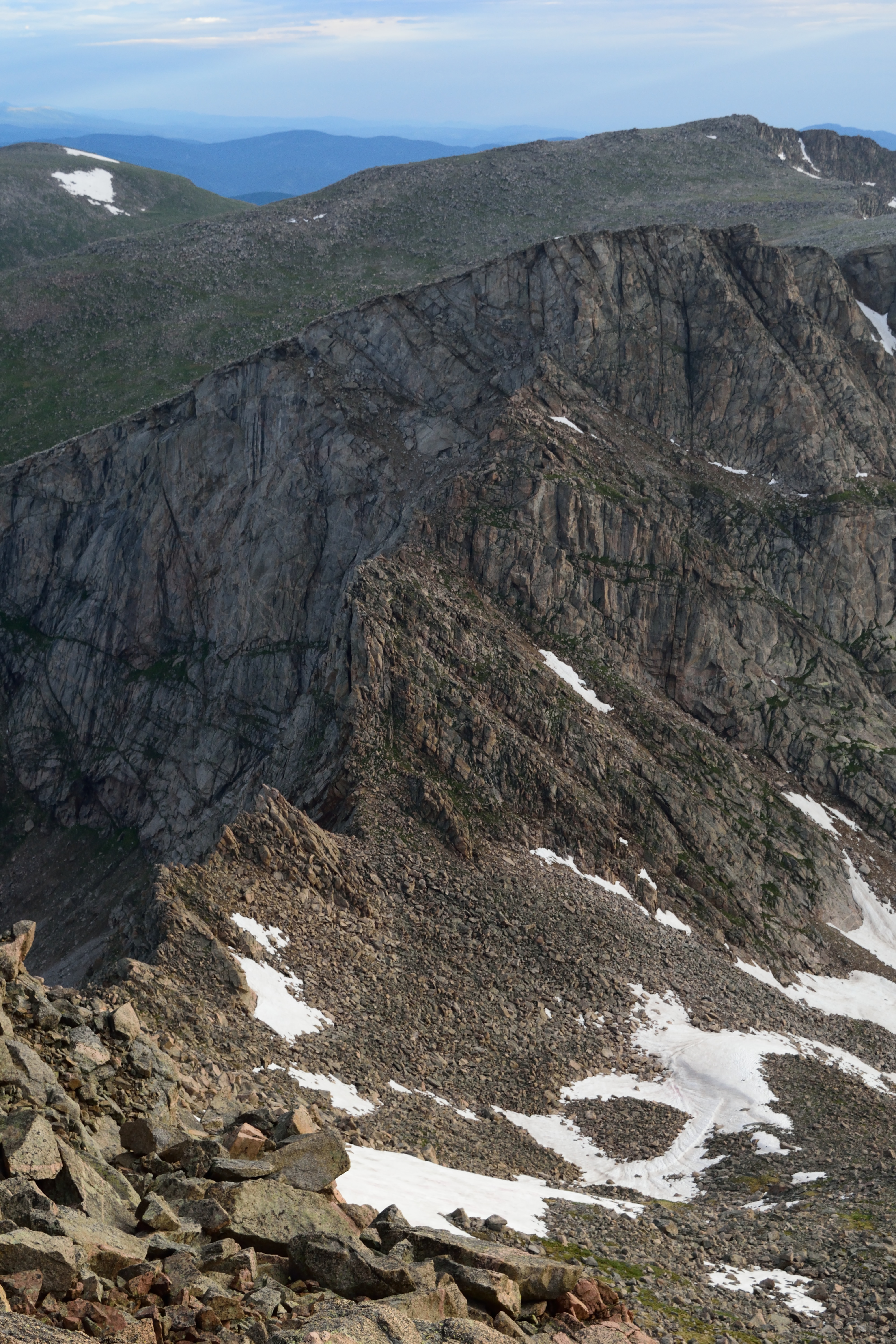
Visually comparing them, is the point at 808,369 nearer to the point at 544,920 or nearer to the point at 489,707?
the point at 489,707

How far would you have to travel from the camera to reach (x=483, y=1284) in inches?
765

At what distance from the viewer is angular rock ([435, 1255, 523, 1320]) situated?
19484 millimetres

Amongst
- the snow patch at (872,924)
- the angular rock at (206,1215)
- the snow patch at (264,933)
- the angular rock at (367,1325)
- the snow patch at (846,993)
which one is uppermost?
the angular rock at (367,1325)

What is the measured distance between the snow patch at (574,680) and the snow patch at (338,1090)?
39.8 metres

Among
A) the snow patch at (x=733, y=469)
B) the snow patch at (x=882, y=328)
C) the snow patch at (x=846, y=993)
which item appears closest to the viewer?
the snow patch at (x=846, y=993)

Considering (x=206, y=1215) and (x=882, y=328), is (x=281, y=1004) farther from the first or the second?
(x=882, y=328)

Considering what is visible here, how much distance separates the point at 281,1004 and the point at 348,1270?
72.1ft

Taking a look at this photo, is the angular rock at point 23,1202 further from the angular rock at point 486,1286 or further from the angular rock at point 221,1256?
the angular rock at point 486,1286

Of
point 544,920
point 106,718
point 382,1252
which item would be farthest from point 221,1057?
point 106,718

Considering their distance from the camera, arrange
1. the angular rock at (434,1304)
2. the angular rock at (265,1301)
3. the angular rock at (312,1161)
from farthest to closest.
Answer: the angular rock at (312,1161) → the angular rock at (434,1304) → the angular rock at (265,1301)

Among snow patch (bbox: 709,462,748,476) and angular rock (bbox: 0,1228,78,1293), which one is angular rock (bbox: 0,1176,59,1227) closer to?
angular rock (bbox: 0,1228,78,1293)

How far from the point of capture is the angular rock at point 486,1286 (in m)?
19.5

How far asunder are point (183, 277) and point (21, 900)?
268 feet

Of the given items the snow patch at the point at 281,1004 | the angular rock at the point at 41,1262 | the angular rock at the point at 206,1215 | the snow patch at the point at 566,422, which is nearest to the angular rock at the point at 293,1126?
the angular rock at the point at 206,1215
